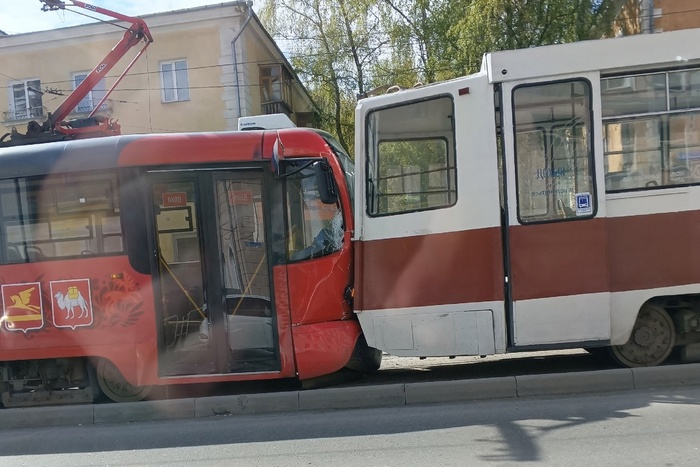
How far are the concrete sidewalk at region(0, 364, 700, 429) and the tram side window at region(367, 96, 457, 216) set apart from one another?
6.17 ft

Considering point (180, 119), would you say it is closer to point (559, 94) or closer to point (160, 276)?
point (160, 276)

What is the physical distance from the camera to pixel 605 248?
237 inches

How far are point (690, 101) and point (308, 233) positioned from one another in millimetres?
4147

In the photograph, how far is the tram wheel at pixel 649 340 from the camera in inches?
245

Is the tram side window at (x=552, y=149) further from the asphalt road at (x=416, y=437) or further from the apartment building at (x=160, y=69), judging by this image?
the apartment building at (x=160, y=69)

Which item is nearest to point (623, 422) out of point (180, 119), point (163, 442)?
point (163, 442)

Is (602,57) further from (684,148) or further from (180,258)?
(180,258)

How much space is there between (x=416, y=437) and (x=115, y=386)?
3.61m

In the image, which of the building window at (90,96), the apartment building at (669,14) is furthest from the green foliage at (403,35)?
the building window at (90,96)

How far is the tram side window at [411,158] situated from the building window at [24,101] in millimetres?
17368

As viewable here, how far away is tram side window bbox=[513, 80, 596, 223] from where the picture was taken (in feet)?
20.0

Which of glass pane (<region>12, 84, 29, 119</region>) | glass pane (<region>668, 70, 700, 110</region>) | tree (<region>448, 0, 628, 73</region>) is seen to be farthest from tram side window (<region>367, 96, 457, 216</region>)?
glass pane (<region>12, 84, 29, 119</region>)

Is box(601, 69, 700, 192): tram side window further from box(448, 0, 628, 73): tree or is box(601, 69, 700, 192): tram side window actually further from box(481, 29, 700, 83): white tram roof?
box(448, 0, 628, 73): tree

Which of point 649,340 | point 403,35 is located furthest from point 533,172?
point 403,35
